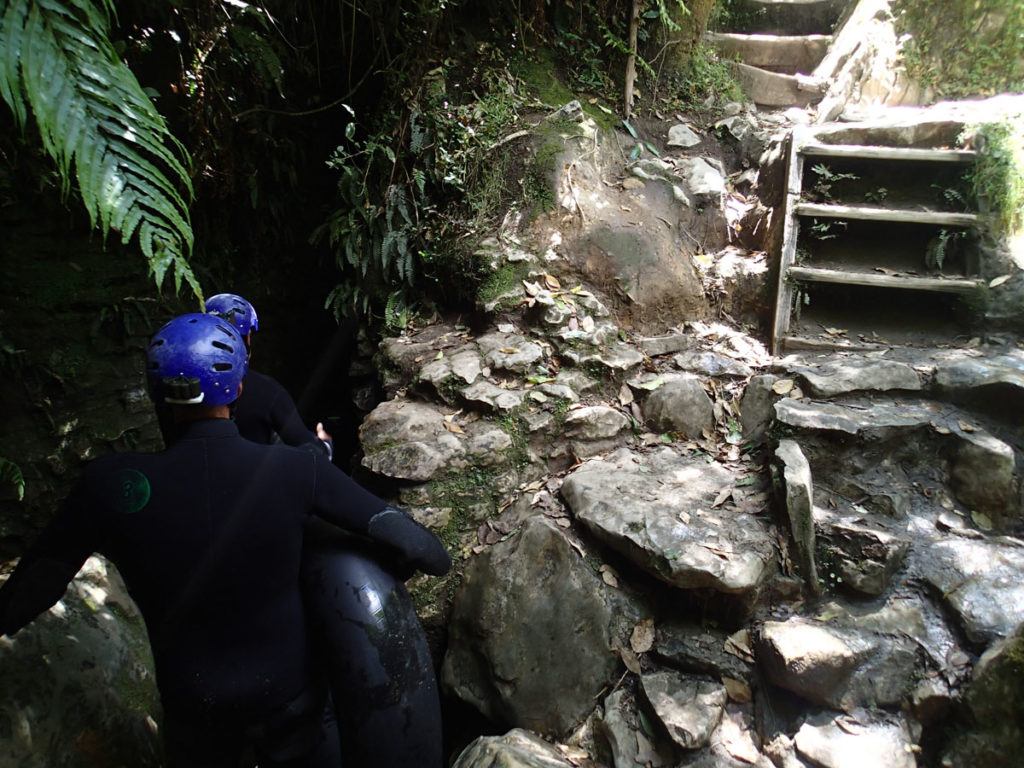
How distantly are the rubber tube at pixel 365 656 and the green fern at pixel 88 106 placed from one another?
1095mm

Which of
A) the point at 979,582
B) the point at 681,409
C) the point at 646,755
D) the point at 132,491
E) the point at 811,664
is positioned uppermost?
the point at 132,491

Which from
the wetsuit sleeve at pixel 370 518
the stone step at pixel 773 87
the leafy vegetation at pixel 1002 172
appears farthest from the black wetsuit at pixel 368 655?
the stone step at pixel 773 87

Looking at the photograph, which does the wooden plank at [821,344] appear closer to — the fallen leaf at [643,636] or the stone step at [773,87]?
the fallen leaf at [643,636]

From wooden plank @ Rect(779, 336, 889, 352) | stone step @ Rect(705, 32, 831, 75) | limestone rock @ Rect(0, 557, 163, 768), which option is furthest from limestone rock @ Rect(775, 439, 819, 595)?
stone step @ Rect(705, 32, 831, 75)

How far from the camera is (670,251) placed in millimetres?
4590

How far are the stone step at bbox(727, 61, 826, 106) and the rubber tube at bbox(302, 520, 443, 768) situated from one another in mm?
6601

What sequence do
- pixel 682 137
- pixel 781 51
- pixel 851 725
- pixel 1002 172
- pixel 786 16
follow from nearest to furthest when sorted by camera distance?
pixel 851 725 → pixel 1002 172 → pixel 682 137 → pixel 781 51 → pixel 786 16

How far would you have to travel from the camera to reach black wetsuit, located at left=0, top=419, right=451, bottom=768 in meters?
1.75

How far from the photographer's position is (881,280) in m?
4.23

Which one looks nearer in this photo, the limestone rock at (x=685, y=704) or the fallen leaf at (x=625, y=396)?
the limestone rock at (x=685, y=704)

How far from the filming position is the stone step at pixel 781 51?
7000 millimetres

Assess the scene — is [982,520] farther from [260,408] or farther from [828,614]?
[260,408]

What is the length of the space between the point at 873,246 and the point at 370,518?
458cm

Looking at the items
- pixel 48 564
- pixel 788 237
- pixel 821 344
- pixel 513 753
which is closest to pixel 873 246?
pixel 788 237
